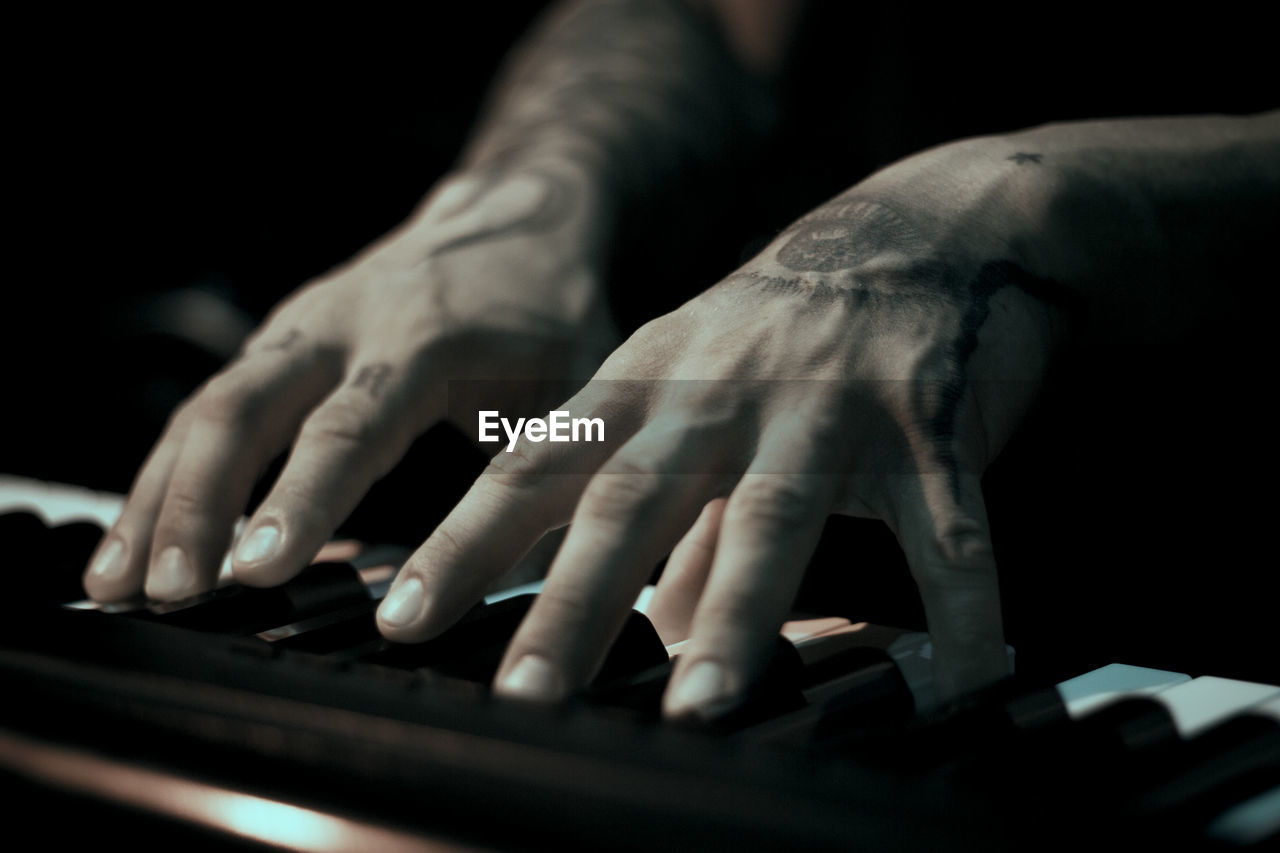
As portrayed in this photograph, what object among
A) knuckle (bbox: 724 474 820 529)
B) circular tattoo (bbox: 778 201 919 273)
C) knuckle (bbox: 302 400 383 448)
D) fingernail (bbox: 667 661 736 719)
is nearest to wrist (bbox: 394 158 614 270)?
knuckle (bbox: 302 400 383 448)

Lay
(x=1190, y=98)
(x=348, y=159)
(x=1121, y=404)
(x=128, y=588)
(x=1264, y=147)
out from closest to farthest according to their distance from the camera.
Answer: (x=128, y=588), (x=1264, y=147), (x=1121, y=404), (x=1190, y=98), (x=348, y=159)

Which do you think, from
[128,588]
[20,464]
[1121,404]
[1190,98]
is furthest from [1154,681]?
[20,464]

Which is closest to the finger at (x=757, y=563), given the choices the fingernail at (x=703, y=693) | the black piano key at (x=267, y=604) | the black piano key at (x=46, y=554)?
the fingernail at (x=703, y=693)

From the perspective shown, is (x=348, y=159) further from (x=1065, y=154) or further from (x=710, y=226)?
(x=1065, y=154)

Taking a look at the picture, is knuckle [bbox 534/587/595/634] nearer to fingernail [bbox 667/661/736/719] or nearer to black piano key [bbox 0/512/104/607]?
fingernail [bbox 667/661/736/719]

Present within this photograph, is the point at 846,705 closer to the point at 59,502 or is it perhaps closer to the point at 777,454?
the point at 777,454
